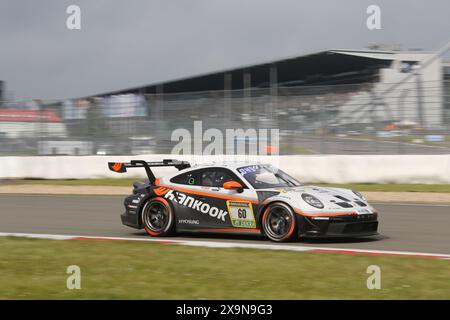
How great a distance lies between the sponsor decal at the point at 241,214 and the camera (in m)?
10.8

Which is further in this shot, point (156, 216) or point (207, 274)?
point (156, 216)

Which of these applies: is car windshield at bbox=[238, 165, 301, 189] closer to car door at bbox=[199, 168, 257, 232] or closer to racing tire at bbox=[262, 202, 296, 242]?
car door at bbox=[199, 168, 257, 232]

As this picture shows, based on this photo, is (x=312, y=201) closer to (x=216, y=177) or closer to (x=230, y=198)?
(x=230, y=198)

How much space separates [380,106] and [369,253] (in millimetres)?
12277

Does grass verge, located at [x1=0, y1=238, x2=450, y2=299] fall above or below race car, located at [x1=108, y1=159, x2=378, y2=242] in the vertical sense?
below

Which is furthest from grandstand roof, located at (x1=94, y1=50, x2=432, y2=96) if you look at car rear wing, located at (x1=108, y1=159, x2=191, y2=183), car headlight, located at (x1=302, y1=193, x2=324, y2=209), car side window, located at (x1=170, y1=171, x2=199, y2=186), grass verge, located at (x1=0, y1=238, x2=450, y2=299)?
grass verge, located at (x1=0, y1=238, x2=450, y2=299)

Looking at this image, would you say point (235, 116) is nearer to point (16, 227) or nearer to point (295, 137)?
point (295, 137)

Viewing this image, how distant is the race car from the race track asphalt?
22 cm

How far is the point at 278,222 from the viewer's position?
10594 mm

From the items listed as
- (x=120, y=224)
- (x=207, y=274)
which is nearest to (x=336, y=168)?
(x=120, y=224)

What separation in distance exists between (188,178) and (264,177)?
46.0 inches

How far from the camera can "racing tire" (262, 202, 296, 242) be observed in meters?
10.4

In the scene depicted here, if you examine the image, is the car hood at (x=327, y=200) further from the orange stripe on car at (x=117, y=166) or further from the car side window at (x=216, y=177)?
the orange stripe on car at (x=117, y=166)
